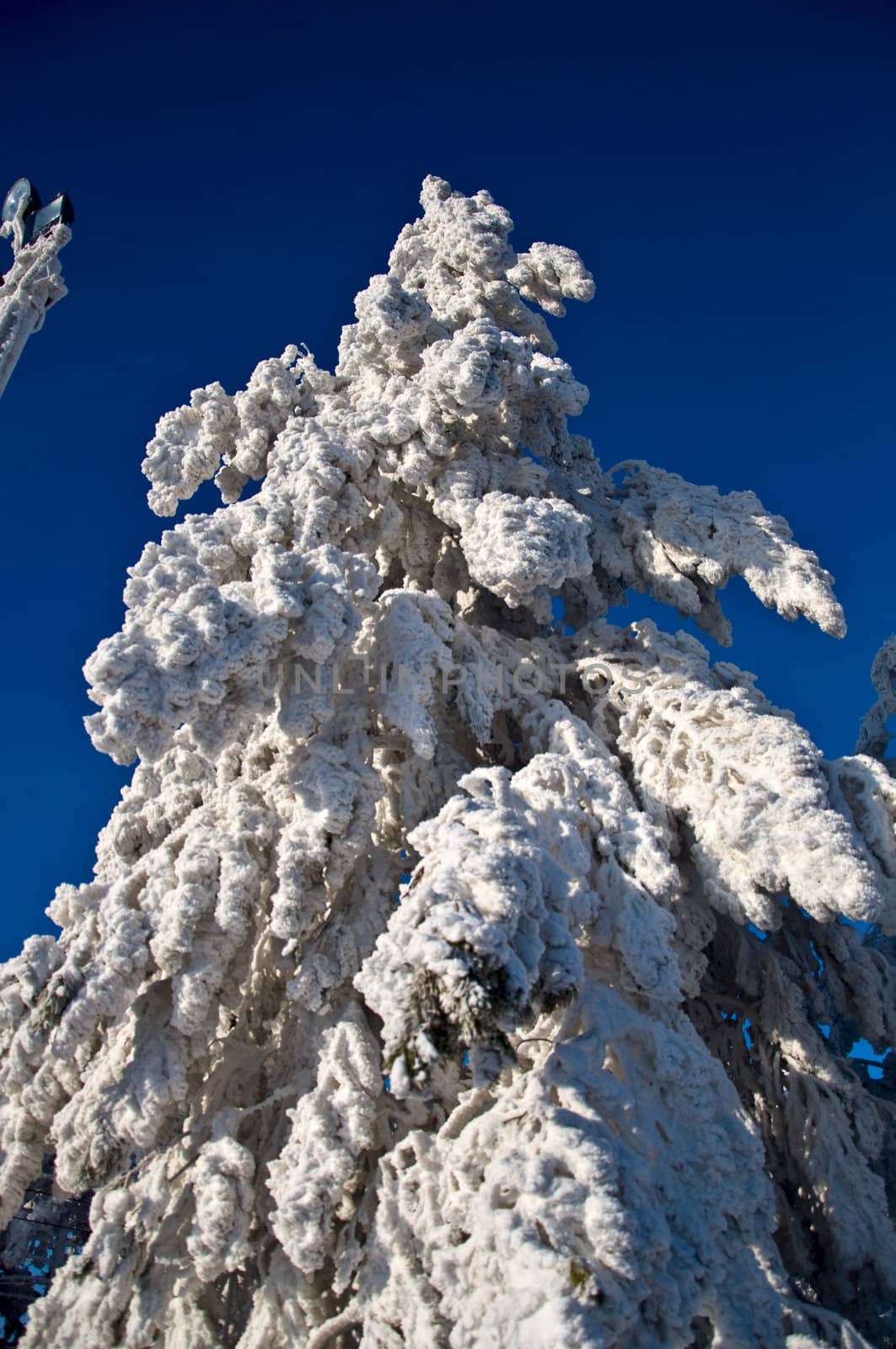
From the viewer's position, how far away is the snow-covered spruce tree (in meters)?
2.88

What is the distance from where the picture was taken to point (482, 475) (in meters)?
6.70

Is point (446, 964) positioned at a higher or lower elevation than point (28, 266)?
lower

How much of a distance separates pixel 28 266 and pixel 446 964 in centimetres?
750

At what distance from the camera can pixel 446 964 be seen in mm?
2547

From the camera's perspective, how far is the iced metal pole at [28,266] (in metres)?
6.89

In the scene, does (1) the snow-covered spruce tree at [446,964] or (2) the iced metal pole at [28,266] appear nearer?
(1) the snow-covered spruce tree at [446,964]

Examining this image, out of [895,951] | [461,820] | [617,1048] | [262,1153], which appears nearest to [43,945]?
[262,1153]

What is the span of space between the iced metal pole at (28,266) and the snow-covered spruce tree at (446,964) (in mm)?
2708

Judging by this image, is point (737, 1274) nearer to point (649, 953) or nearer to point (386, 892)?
point (649, 953)

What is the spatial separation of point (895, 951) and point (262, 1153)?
6.13 m

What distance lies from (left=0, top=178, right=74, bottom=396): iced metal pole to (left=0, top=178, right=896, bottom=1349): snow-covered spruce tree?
8.88 feet

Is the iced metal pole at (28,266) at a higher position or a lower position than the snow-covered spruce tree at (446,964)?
higher

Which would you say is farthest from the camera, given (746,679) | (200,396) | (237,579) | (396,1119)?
(200,396)

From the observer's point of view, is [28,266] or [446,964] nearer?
[446,964]
